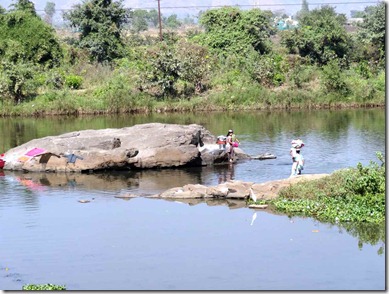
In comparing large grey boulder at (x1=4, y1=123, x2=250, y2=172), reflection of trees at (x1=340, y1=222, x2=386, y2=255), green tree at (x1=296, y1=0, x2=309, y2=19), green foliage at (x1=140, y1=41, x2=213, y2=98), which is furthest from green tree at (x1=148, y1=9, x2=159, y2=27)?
reflection of trees at (x1=340, y1=222, x2=386, y2=255)

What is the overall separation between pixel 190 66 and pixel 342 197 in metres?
37.9

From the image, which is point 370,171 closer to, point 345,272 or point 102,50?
point 345,272

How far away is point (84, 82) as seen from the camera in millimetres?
64125

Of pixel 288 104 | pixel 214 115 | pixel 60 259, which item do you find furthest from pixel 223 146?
pixel 288 104

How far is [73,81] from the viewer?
63062mm

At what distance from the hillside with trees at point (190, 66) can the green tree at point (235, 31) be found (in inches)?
3.2

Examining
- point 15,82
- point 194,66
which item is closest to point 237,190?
point 194,66

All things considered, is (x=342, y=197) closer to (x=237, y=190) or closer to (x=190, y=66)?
(x=237, y=190)

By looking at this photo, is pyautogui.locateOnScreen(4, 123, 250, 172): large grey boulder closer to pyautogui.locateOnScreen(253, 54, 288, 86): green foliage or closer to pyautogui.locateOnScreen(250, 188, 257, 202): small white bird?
pyautogui.locateOnScreen(250, 188, 257, 202): small white bird

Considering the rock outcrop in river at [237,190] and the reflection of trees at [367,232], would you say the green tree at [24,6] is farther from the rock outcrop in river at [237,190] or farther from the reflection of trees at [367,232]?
the reflection of trees at [367,232]

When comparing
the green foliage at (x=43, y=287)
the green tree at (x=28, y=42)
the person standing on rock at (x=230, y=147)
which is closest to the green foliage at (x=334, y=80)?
the green tree at (x=28, y=42)

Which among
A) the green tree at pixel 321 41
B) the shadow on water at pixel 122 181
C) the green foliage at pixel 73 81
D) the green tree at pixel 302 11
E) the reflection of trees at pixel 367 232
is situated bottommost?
the shadow on water at pixel 122 181

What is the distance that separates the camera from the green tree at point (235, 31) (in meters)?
69.3

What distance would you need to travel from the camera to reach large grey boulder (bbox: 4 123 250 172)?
31.8 metres
